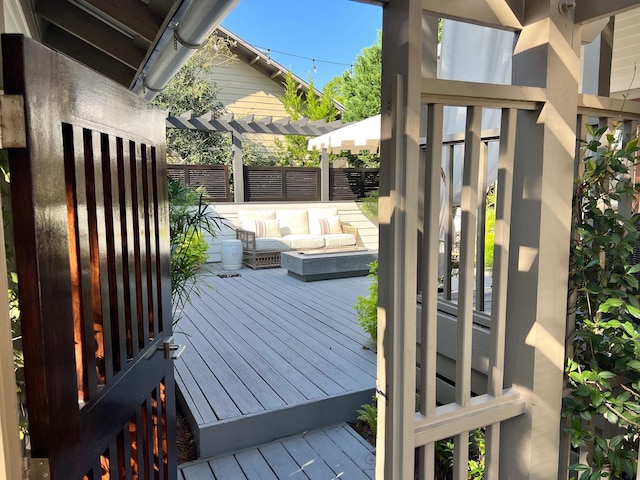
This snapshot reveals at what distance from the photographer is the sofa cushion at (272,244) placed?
313 inches

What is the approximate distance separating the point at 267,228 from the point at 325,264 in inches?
74.6

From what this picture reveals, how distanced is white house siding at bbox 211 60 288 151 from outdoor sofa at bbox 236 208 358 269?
11.6 ft

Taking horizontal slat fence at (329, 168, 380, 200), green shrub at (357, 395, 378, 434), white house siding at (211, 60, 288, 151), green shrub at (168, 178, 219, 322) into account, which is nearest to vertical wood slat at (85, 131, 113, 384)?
green shrub at (357, 395, 378, 434)

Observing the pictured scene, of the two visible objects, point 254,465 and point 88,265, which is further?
point 254,465

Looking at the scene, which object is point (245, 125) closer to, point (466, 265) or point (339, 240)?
point (339, 240)

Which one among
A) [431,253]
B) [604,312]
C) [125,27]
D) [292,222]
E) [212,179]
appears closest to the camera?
[431,253]

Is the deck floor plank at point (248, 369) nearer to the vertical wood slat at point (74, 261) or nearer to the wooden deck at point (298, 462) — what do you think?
the wooden deck at point (298, 462)

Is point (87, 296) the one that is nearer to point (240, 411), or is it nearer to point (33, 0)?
point (240, 411)

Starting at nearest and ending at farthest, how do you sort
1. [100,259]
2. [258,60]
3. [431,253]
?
[100,259] → [431,253] → [258,60]

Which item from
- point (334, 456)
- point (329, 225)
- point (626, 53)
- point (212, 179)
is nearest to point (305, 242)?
point (329, 225)

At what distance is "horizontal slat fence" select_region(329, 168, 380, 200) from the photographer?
991 centimetres

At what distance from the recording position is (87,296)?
1155mm

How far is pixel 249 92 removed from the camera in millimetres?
11281

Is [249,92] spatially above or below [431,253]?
above
